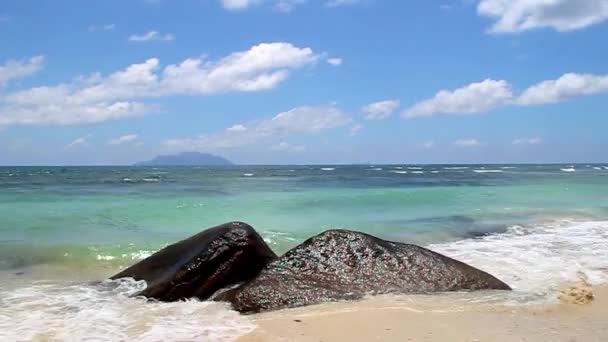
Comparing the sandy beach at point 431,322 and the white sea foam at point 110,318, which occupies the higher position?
the sandy beach at point 431,322

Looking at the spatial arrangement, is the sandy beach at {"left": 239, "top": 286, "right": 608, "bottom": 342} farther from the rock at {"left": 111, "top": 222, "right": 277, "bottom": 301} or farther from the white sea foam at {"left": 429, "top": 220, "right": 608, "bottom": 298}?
the rock at {"left": 111, "top": 222, "right": 277, "bottom": 301}

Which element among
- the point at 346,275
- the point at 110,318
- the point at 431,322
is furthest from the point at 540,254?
the point at 110,318

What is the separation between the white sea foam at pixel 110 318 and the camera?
3949mm

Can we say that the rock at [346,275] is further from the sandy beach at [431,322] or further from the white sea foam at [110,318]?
the white sea foam at [110,318]

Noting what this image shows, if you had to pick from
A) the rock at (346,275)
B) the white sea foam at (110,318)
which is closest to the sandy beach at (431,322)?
the rock at (346,275)

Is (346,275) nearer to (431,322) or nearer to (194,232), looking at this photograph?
(431,322)

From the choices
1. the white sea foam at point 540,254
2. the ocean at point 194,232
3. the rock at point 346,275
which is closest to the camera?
the ocean at point 194,232

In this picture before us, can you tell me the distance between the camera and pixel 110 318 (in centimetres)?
445

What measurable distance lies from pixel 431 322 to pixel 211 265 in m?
2.36

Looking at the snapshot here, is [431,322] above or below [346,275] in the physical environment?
below

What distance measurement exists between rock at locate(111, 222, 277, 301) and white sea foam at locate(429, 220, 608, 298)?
2.98 metres

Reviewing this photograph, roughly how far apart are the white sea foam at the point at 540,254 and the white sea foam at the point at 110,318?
3.33 metres

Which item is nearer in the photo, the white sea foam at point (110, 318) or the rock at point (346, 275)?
the white sea foam at point (110, 318)

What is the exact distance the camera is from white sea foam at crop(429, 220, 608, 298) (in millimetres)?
6000
